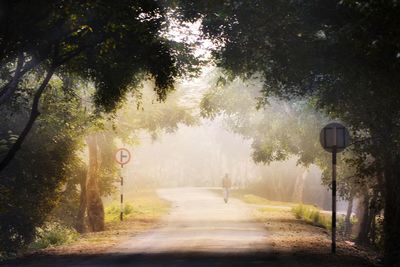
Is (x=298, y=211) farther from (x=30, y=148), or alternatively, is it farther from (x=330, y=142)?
(x=330, y=142)

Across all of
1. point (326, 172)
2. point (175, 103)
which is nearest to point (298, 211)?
point (326, 172)

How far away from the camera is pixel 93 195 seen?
31.0 metres

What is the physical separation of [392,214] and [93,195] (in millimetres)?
17498

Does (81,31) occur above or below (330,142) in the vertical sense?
above

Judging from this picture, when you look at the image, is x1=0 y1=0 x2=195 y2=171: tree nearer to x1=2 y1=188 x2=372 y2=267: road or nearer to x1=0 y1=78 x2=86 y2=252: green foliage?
x1=2 y1=188 x2=372 y2=267: road

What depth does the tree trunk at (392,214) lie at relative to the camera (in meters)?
15.7

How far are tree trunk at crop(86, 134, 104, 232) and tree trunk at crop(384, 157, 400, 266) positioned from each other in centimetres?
1521

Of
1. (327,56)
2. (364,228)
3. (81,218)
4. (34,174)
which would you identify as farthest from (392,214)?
(81,218)

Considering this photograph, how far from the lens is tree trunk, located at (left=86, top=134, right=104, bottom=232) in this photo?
96.7ft

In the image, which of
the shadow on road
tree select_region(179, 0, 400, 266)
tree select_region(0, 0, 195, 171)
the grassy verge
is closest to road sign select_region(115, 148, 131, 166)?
the grassy verge

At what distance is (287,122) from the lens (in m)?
34.5

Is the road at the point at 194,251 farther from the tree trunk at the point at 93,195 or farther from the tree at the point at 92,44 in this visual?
the tree trunk at the point at 93,195

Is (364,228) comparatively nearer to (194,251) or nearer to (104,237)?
(104,237)

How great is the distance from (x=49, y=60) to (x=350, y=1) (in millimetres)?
8348
